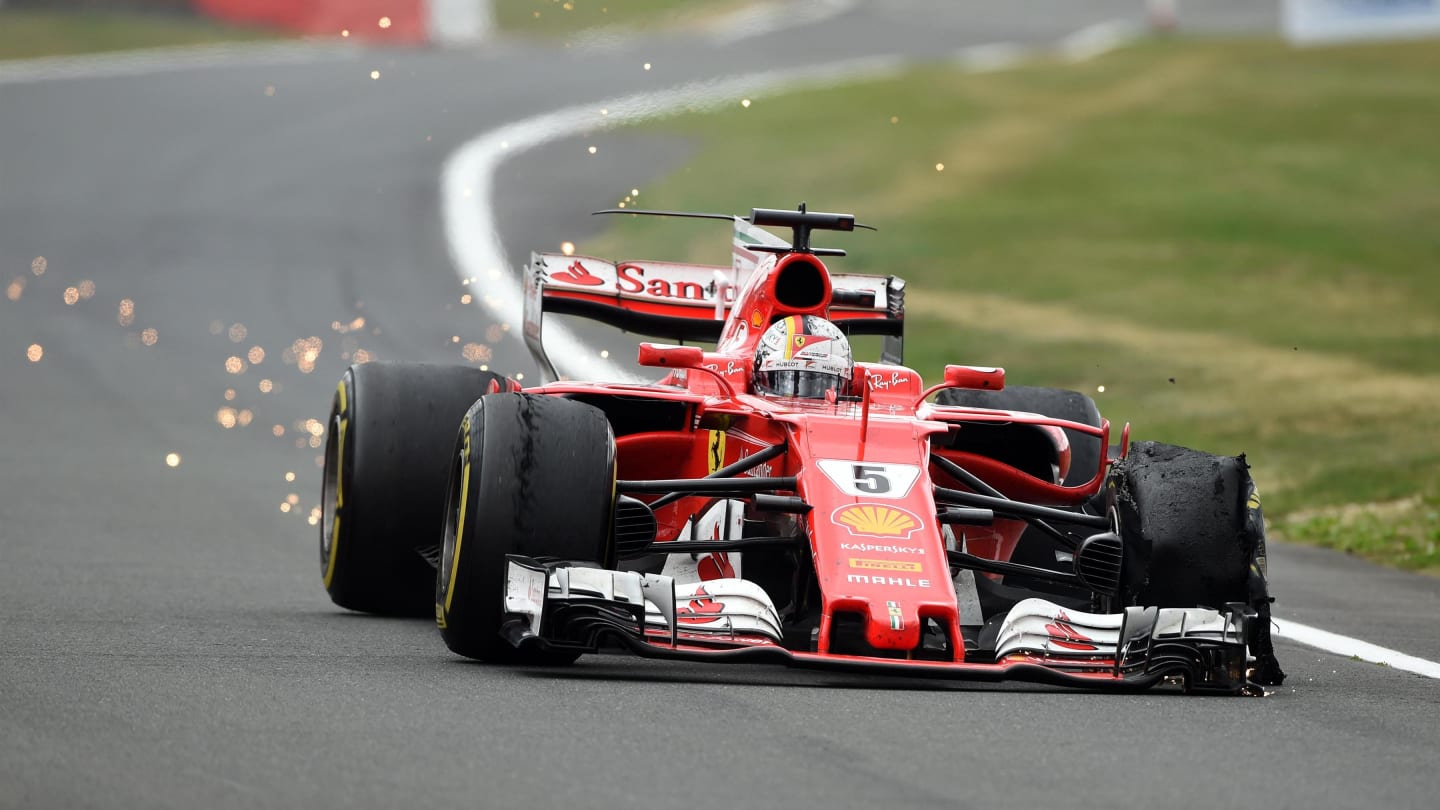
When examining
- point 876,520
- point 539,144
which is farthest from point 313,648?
point 539,144

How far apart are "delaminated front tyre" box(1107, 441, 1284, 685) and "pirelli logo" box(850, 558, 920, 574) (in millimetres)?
1057

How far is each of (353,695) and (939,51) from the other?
135 ft

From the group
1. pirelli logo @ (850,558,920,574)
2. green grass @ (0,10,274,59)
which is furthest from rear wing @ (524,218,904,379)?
green grass @ (0,10,274,59)

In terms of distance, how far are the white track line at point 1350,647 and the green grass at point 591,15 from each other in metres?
34.2

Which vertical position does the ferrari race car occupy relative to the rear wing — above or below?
below

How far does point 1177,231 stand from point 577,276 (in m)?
20.4

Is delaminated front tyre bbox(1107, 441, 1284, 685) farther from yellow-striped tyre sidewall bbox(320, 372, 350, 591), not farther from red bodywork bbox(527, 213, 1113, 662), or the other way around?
yellow-striped tyre sidewall bbox(320, 372, 350, 591)

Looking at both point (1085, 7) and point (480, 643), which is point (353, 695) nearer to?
point (480, 643)

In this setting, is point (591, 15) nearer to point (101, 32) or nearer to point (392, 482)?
point (101, 32)

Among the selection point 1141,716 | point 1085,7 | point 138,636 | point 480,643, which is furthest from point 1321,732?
point 1085,7

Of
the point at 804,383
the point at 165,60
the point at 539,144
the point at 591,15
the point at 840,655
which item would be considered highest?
the point at 591,15

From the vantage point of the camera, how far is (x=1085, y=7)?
56000 millimetres

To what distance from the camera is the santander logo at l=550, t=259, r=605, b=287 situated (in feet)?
37.9

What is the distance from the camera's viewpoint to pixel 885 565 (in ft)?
26.5
